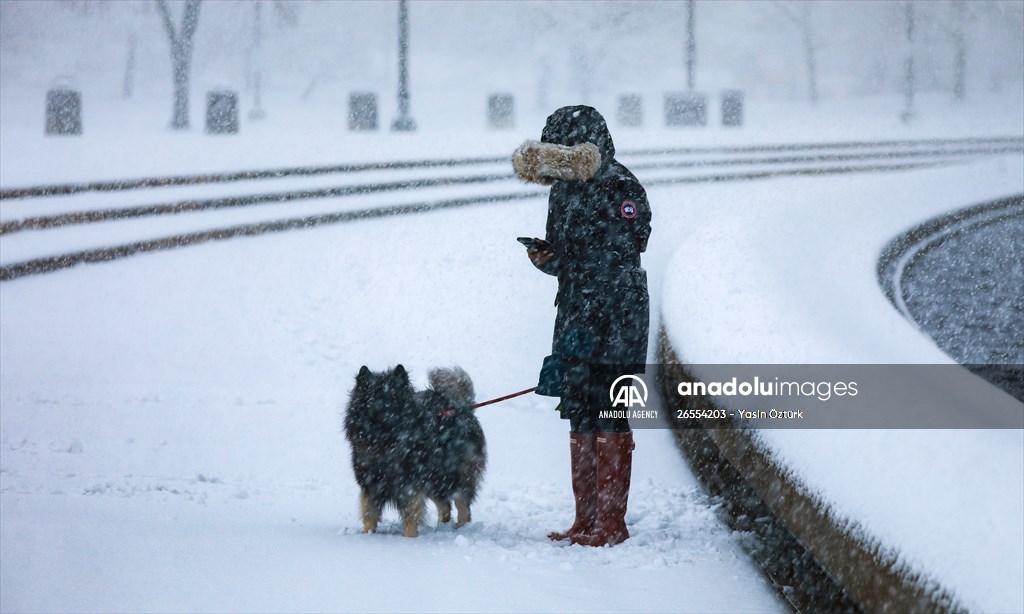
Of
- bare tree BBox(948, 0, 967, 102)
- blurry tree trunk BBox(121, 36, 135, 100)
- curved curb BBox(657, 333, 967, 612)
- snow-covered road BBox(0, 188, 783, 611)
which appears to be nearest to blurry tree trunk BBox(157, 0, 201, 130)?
blurry tree trunk BBox(121, 36, 135, 100)

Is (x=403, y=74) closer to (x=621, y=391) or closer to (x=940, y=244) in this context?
(x=940, y=244)

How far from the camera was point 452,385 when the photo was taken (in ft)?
13.4

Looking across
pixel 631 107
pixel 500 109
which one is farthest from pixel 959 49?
pixel 500 109

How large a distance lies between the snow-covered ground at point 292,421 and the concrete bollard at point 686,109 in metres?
8.14

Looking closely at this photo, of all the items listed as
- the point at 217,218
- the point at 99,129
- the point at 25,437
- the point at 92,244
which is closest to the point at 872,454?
the point at 25,437

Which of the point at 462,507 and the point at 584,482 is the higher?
the point at 584,482

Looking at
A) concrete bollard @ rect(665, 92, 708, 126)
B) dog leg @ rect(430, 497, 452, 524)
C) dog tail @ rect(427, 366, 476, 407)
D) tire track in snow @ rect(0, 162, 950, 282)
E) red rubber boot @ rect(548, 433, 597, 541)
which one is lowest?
dog leg @ rect(430, 497, 452, 524)

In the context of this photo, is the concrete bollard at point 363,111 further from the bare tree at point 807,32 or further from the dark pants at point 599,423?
the dark pants at point 599,423

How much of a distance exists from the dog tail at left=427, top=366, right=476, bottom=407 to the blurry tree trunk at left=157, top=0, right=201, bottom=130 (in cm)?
1768

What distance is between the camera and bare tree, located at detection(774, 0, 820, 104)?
27.1 m

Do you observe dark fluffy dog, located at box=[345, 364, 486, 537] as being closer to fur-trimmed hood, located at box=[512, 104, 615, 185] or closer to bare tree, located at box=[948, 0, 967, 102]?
fur-trimmed hood, located at box=[512, 104, 615, 185]

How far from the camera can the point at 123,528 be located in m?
3.81

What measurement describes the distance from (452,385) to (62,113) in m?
16.4

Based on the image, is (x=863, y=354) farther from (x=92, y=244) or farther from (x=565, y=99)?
(x=565, y=99)
